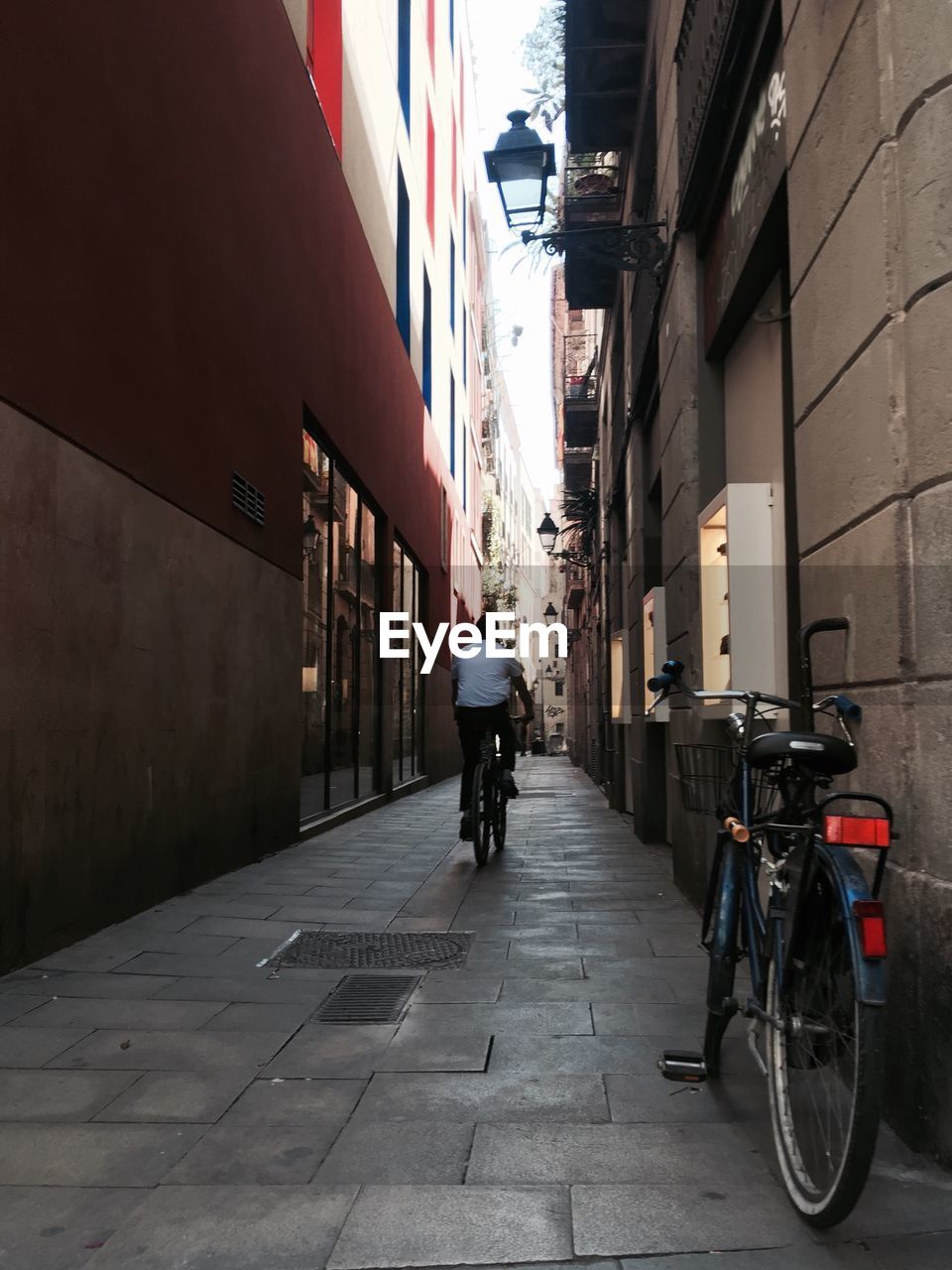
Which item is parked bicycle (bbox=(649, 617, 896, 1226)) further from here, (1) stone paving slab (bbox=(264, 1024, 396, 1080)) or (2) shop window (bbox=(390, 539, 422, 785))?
(2) shop window (bbox=(390, 539, 422, 785))

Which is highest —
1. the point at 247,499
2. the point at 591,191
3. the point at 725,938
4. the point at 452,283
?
the point at 452,283

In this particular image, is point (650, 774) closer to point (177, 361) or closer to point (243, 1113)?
point (177, 361)

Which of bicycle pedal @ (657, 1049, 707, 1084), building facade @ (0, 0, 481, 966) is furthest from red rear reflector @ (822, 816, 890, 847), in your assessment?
building facade @ (0, 0, 481, 966)

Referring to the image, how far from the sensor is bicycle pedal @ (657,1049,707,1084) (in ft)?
11.3

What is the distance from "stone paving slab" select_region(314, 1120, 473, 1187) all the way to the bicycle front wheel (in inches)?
32.6

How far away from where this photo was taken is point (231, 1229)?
2.51m

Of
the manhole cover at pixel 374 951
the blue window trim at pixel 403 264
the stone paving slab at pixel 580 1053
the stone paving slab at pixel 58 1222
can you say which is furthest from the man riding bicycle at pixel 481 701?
the blue window trim at pixel 403 264

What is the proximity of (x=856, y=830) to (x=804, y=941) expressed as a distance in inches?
15.0

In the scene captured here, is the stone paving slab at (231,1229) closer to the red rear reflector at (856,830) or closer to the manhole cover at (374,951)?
the red rear reflector at (856,830)

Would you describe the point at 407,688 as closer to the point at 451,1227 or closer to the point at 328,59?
the point at 328,59

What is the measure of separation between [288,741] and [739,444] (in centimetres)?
486

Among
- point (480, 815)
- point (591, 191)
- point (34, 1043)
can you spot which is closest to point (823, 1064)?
point (34, 1043)

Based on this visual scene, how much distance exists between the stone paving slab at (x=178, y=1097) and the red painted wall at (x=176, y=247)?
9.63 ft

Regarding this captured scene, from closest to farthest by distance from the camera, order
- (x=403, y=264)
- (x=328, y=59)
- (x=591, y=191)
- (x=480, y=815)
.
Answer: (x=480, y=815) → (x=328, y=59) → (x=591, y=191) → (x=403, y=264)
